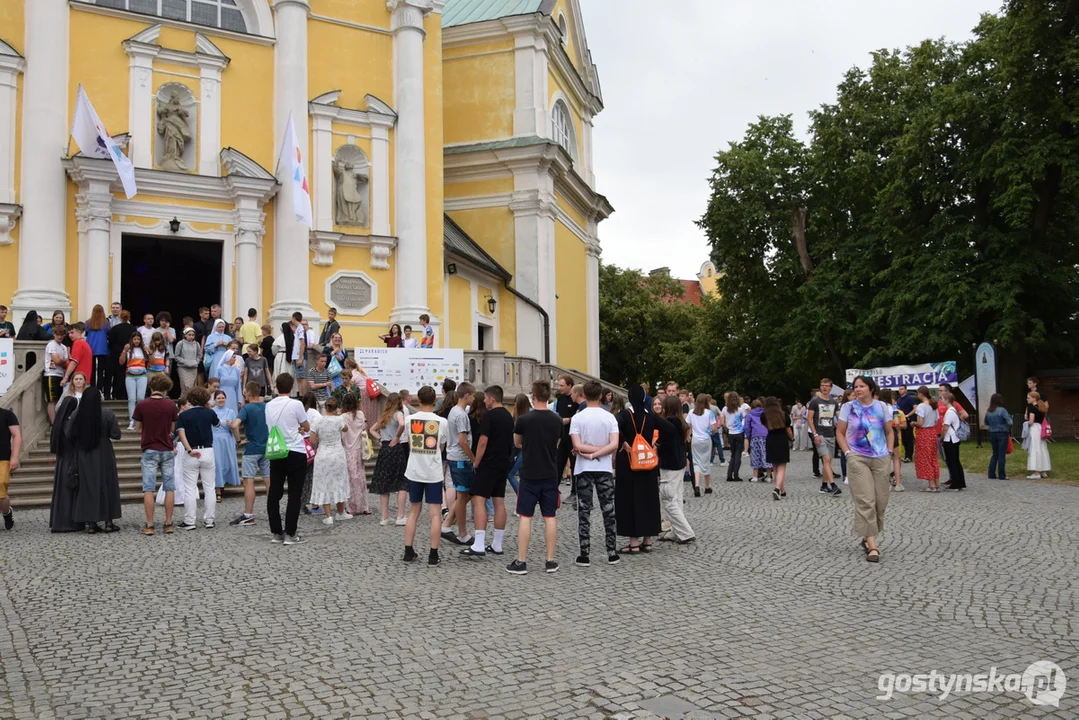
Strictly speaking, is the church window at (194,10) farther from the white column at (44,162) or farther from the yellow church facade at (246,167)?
the white column at (44,162)

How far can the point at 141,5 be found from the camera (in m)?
22.0

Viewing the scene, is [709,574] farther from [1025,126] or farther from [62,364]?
[1025,126]

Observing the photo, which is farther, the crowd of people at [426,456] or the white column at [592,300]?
the white column at [592,300]

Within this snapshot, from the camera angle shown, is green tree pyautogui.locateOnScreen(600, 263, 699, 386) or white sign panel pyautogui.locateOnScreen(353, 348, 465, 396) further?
green tree pyautogui.locateOnScreen(600, 263, 699, 386)

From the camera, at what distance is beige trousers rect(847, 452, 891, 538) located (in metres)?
9.38

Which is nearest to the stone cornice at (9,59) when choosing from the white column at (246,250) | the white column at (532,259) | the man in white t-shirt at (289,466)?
the white column at (246,250)

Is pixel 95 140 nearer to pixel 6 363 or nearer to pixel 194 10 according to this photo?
pixel 194 10

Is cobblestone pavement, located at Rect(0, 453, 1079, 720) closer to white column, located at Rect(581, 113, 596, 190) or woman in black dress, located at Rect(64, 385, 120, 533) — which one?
woman in black dress, located at Rect(64, 385, 120, 533)

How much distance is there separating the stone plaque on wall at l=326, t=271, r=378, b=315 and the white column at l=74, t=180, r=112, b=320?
5264mm

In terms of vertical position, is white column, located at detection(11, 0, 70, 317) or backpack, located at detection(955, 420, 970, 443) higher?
white column, located at detection(11, 0, 70, 317)

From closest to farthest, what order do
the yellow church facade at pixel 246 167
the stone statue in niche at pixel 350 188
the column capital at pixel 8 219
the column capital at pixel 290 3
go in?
the column capital at pixel 8 219 < the yellow church facade at pixel 246 167 < the column capital at pixel 290 3 < the stone statue in niche at pixel 350 188

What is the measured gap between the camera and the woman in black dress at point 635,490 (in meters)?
9.80

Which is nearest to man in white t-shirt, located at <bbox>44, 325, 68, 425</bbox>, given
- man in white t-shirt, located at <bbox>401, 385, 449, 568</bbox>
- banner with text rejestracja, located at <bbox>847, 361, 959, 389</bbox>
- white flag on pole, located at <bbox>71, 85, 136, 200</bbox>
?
white flag on pole, located at <bbox>71, 85, 136, 200</bbox>

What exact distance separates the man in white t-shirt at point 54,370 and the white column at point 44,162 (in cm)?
567
